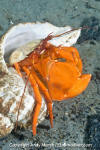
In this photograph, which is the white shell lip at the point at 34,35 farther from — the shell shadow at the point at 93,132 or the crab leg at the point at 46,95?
the shell shadow at the point at 93,132

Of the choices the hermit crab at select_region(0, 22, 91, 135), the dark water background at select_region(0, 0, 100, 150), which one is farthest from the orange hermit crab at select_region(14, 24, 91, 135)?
the dark water background at select_region(0, 0, 100, 150)

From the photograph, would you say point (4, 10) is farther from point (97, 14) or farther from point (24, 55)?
point (97, 14)

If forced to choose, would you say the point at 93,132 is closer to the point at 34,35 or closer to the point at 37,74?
the point at 37,74

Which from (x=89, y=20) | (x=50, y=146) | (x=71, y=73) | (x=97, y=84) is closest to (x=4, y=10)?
(x=89, y=20)

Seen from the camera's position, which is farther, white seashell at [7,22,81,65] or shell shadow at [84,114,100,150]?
white seashell at [7,22,81,65]

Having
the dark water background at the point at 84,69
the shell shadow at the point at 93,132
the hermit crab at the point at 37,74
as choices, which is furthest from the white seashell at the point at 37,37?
the shell shadow at the point at 93,132

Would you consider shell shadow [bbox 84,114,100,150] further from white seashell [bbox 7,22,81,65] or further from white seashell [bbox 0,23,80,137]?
white seashell [bbox 7,22,81,65]
